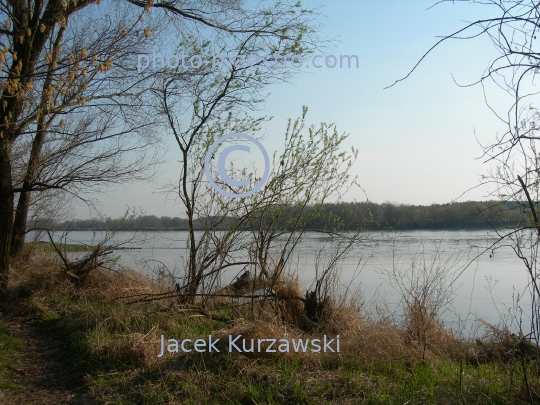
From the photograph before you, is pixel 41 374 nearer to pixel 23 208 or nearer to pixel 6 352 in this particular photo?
pixel 6 352

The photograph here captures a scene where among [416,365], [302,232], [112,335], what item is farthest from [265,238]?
[416,365]

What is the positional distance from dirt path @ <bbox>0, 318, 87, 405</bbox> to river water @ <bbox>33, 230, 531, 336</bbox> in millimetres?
2463

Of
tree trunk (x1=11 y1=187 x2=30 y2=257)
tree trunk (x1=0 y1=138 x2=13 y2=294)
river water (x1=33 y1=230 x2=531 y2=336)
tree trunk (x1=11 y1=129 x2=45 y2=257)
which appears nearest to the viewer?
river water (x1=33 y1=230 x2=531 y2=336)

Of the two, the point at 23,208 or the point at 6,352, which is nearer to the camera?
the point at 6,352

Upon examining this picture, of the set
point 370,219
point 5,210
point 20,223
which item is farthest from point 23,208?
point 370,219

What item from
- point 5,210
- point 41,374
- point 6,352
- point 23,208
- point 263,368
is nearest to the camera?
point 263,368

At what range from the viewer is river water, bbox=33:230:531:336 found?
24.3 feet

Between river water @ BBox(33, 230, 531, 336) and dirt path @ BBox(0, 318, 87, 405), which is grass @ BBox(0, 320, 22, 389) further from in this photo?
river water @ BBox(33, 230, 531, 336)

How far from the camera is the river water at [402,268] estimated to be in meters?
7.41

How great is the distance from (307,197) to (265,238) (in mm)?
895

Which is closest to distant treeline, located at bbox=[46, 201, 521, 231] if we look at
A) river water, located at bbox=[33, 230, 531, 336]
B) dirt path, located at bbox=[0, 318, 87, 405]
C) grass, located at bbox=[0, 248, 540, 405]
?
river water, located at bbox=[33, 230, 531, 336]

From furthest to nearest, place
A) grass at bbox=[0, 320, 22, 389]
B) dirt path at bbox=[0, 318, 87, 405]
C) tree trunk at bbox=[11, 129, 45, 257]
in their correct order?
tree trunk at bbox=[11, 129, 45, 257] → grass at bbox=[0, 320, 22, 389] → dirt path at bbox=[0, 318, 87, 405]

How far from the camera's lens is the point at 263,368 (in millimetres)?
4859

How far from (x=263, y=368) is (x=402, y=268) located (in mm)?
4604
